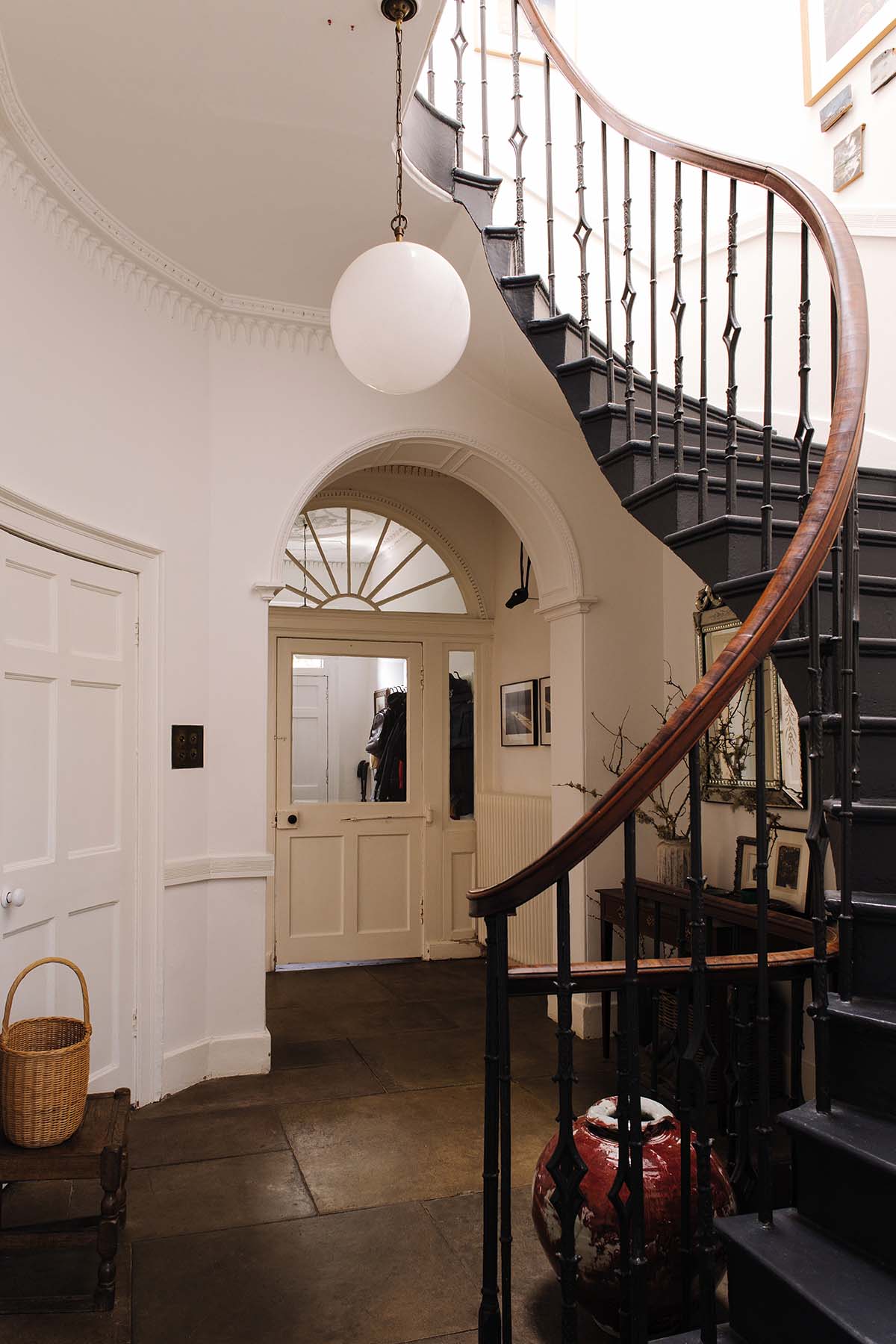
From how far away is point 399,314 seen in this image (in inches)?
93.4

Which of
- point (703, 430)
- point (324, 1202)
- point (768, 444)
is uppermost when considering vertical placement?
point (703, 430)

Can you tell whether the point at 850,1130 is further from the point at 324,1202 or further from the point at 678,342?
the point at 678,342

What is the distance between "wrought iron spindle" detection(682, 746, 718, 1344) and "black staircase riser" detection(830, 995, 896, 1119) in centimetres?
27

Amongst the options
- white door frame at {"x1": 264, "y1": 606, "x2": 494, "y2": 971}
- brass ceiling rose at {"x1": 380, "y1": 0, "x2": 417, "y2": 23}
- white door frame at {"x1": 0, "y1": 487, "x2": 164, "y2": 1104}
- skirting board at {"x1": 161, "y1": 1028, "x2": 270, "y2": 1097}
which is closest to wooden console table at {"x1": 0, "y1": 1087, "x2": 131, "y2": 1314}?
white door frame at {"x1": 0, "y1": 487, "x2": 164, "y2": 1104}

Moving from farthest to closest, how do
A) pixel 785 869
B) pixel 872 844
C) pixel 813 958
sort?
pixel 785 869 → pixel 872 844 → pixel 813 958

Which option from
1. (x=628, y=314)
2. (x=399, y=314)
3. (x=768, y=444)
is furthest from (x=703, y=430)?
(x=399, y=314)

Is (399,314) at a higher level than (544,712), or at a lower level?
higher

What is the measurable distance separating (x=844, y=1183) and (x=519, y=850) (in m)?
4.07

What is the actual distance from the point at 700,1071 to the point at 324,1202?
1.70 meters

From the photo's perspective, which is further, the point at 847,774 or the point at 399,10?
the point at 399,10

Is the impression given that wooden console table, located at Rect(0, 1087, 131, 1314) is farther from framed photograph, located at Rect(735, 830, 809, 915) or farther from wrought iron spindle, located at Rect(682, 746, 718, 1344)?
framed photograph, located at Rect(735, 830, 809, 915)

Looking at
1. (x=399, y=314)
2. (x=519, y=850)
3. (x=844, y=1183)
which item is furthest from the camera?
(x=519, y=850)

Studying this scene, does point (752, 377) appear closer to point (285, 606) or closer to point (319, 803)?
point (285, 606)

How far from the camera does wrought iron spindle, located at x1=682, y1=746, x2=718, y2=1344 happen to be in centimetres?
163
